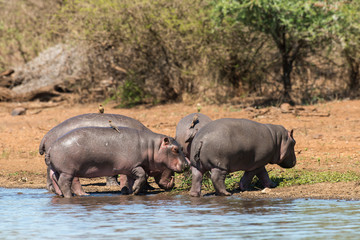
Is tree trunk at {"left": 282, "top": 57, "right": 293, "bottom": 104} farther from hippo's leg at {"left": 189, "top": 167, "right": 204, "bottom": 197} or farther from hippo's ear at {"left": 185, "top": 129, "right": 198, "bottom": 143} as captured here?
hippo's leg at {"left": 189, "top": 167, "right": 204, "bottom": 197}

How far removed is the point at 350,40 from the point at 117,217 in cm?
1061

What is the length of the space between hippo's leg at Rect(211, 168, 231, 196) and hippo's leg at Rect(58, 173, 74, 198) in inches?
75.2

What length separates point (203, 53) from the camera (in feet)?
57.4

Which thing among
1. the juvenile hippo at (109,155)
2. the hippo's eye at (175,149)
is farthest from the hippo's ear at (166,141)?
the hippo's eye at (175,149)

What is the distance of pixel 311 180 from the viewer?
8680 millimetres

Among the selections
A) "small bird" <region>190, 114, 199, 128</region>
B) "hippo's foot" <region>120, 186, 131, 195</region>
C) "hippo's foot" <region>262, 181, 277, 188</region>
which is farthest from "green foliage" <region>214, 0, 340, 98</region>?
"hippo's foot" <region>120, 186, 131, 195</region>

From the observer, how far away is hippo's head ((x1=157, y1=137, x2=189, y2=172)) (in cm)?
861

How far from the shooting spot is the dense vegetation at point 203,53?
16.8 meters

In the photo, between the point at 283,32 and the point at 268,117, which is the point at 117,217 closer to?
the point at 268,117

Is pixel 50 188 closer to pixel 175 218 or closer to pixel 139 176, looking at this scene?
pixel 139 176

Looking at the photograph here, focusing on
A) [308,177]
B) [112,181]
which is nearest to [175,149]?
[112,181]

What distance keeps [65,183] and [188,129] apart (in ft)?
7.36

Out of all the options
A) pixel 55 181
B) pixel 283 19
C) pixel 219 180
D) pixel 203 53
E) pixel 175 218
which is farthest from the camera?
pixel 203 53

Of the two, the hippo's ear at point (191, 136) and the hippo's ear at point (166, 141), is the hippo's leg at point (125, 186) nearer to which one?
the hippo's ear at point (166, 141)
